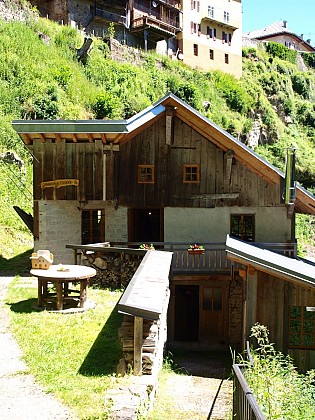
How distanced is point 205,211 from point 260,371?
8905 mm

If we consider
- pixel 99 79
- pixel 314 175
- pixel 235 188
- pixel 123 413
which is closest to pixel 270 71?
pixel 314 175

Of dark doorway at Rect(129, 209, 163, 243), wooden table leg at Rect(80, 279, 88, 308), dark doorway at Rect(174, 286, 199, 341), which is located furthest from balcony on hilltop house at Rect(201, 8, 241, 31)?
wooden table leg at Rect(80, 279, 88, 308)

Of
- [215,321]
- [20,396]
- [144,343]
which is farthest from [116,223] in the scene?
[20,396]

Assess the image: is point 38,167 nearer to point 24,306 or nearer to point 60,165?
point 60,165

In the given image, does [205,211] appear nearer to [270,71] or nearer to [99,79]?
[99,79]

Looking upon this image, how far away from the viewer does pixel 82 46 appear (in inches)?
1359

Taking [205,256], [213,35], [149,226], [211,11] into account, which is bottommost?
[205,256]

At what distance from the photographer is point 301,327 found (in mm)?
12219

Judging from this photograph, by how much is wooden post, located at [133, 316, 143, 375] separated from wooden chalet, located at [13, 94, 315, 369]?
7360mm

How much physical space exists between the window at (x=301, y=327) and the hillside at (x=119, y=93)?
10.3m

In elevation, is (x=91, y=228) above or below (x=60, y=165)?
below

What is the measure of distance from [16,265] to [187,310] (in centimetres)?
588

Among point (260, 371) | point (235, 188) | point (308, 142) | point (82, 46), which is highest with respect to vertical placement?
point (82, 46)

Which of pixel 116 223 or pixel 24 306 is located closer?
pixel 24 306
